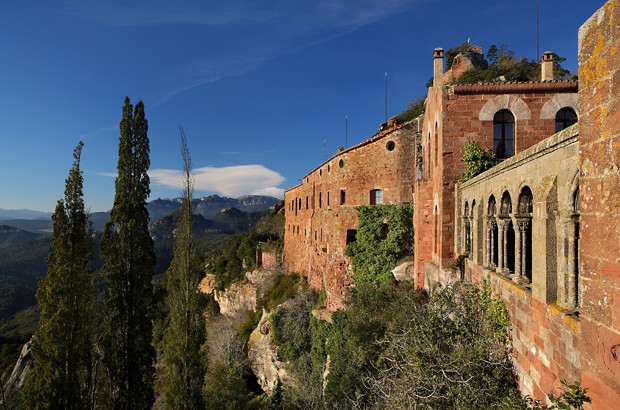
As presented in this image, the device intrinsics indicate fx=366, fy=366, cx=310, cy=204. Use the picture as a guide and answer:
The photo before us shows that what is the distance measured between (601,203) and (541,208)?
200 cm

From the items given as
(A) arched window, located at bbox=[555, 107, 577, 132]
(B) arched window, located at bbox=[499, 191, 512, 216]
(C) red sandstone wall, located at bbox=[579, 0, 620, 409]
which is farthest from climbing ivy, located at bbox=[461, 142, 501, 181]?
(C) red sandstone wall, located at bbox=[579, 0, 620, 409]

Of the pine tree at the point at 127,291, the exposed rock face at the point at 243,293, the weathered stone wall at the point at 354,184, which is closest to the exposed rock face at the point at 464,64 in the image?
the weathered stone wall at the point at 354,184

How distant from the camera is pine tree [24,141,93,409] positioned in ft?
32.6

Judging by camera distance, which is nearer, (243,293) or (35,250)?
(243,293)

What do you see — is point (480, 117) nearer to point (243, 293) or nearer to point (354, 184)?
point (354, 184)

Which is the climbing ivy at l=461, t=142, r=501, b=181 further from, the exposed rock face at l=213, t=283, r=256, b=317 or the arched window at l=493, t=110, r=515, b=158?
the exposed rock face at l=213, t=283, r=256, b=317

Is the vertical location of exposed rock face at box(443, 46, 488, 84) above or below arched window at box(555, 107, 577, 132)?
above

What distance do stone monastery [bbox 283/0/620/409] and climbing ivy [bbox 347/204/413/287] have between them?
1.22m

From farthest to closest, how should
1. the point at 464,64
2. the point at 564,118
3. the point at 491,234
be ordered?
the point at 464,64 → the point at 564,118 → the point at 491,234

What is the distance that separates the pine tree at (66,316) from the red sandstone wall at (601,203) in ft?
39.1

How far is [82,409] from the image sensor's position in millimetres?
10586

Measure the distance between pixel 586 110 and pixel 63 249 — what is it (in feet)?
40.5

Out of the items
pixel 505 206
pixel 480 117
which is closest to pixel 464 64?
pixel 480 117

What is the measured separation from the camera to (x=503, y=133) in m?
11.0
